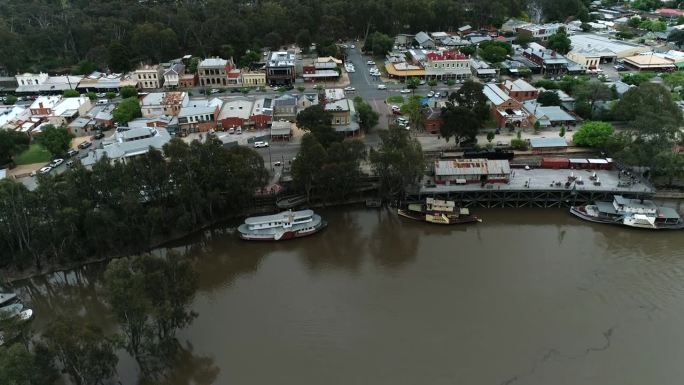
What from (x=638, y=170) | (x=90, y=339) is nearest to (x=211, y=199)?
(x=90, y=339)

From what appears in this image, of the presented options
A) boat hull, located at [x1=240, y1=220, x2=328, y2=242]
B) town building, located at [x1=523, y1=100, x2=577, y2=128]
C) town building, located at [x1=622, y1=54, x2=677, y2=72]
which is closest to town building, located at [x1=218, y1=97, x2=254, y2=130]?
boat hull, located at [x1=240, y1=220, x2=328, y2=242]

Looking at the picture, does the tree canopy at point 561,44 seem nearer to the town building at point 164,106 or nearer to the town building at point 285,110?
the town building at point 285,110

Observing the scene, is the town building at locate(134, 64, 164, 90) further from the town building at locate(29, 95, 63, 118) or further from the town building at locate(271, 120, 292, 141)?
the town building at locate(271, 120, 292, 141)

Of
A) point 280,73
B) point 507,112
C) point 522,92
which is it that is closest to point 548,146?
point 507,112

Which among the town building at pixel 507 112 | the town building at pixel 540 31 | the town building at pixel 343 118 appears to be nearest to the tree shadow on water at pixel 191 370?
the town building at pixel 343 118

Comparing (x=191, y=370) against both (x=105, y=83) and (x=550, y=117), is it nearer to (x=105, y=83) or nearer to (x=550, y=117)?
(x=550, y=117)

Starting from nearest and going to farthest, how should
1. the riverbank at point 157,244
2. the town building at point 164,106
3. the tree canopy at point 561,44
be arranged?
the riverbank at point 157,244 → the town building at point 164,106 → the tree canopy at point 561,44
